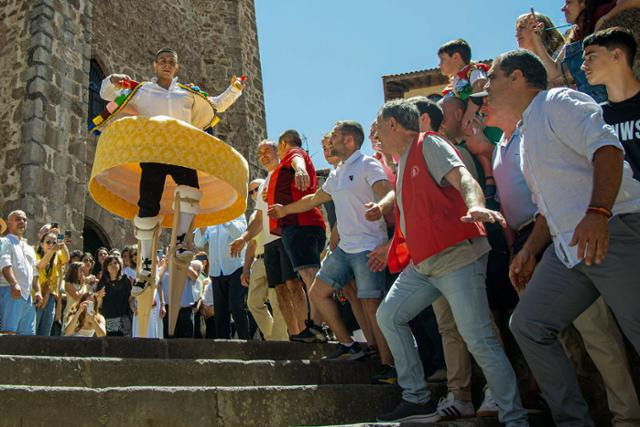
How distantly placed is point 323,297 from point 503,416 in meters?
1.72

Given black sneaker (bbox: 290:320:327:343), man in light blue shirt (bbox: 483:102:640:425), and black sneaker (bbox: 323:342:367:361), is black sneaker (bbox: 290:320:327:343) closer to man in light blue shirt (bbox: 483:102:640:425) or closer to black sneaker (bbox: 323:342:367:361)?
black sneaker (bbox: 323:342:367:361)

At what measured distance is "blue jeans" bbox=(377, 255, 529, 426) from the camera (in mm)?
3311

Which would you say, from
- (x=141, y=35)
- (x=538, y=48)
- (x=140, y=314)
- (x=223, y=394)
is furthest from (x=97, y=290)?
(x=141, y=35)

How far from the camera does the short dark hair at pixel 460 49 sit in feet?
19.1

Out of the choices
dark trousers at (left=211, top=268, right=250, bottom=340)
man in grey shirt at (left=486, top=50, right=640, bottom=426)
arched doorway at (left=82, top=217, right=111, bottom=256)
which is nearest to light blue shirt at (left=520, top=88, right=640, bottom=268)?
man in grey shirt at (left=486, top=50, right=640, bottom=426)

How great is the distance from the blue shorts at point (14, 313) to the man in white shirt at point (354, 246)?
3518mm

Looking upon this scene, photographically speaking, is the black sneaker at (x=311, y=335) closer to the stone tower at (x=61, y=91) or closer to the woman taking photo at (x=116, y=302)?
the woman taking photo at (x=116, y=302)

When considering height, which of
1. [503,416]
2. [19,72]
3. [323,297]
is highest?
[19,72]

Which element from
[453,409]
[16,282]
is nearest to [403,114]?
[453,409]

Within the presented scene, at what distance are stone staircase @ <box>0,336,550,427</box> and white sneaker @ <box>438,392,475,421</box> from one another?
17 cm

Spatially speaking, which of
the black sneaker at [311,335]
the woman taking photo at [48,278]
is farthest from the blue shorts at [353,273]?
the woman taking photo at [48,278]

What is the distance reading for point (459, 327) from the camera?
3.47 meters

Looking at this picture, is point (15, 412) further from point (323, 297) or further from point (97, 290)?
point (97, 290)

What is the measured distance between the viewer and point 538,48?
5.16m
